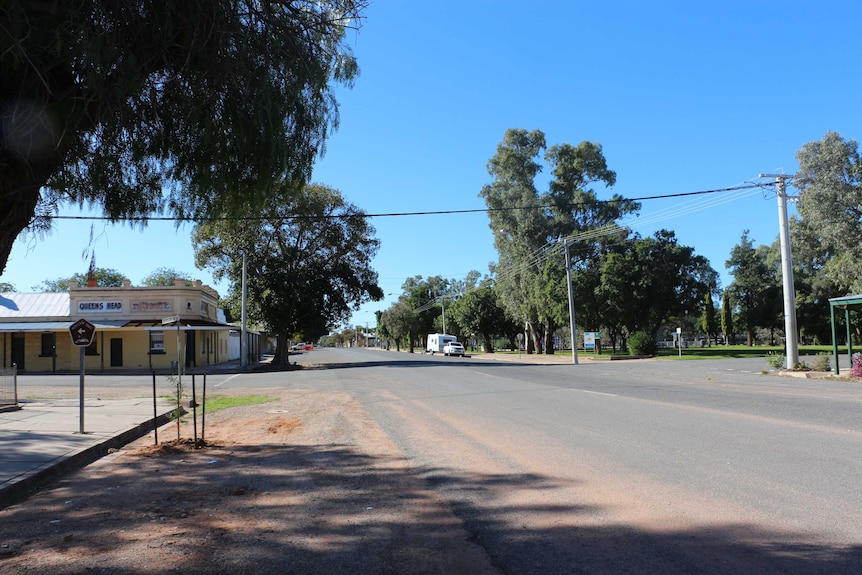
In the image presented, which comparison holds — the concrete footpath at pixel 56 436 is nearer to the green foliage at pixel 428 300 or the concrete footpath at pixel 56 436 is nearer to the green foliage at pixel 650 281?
the green foliage at pixel 650 281

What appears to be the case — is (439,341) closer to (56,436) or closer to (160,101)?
(56,436)

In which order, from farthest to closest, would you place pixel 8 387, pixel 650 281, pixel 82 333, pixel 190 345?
pixel 650 281 → pixel 190 345 → pixel 8 387 → pixel 82 333

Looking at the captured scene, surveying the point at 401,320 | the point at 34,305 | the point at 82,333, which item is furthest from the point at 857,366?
the point at 401,320

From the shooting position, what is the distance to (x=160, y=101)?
6.23 m

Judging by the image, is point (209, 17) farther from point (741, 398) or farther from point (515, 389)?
point (515, 389)

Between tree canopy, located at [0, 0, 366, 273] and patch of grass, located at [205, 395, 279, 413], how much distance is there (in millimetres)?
11188

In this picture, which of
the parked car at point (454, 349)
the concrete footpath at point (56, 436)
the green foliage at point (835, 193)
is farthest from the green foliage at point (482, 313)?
the concrete footpath at point (56, 436)

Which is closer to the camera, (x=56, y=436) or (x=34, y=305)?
(x=56, y=436)

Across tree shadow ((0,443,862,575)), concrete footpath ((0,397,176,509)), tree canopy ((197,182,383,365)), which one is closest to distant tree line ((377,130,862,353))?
tree canopy ((197,182,383,365))

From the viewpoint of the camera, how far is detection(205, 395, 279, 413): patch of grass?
17.6 meters

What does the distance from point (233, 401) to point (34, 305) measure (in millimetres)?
29363

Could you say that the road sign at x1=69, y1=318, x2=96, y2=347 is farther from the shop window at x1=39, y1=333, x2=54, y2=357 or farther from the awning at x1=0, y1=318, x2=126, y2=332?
the shop window at x1=39, y1=333, x2=54, y2=357

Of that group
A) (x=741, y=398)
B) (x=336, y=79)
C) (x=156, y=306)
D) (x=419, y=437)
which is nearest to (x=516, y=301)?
(x=156, y=306)

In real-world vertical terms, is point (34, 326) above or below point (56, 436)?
above
